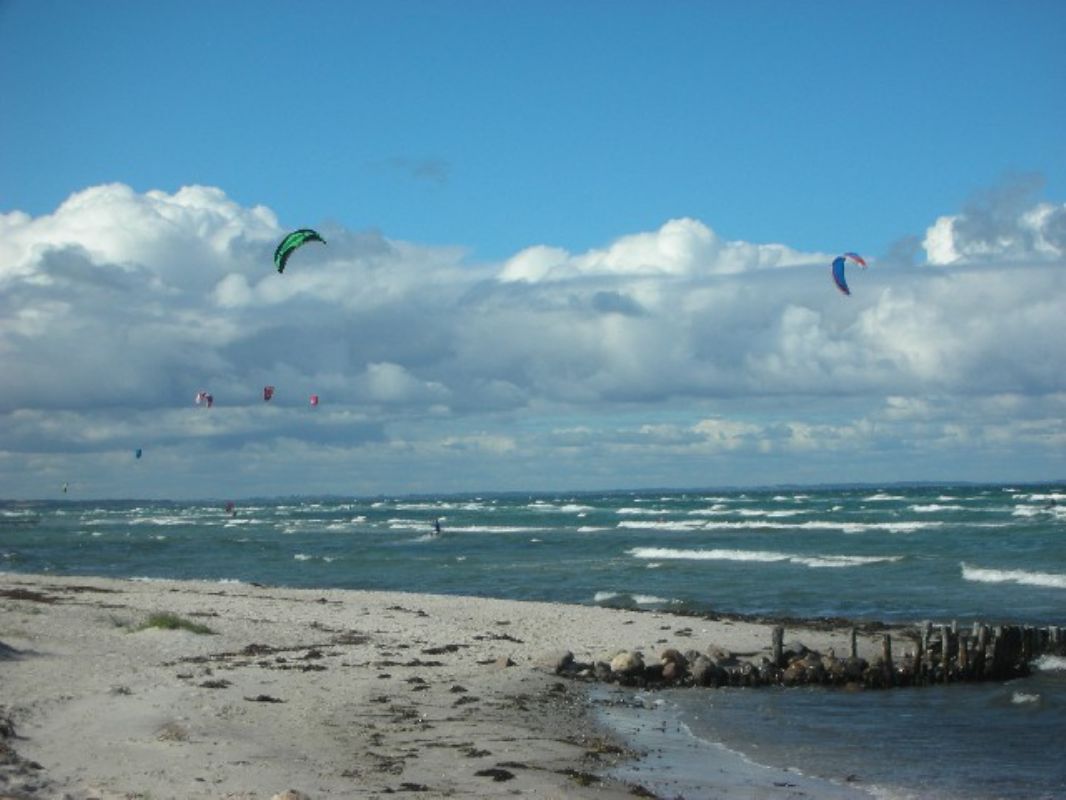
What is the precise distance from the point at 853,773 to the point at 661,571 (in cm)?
2600

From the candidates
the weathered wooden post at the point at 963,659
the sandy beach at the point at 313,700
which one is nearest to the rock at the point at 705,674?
the sandy beach at the point at 313,700

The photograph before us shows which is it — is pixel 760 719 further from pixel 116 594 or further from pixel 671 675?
pixel 116 594

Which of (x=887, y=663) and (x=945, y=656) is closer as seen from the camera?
(x=887, y=663)

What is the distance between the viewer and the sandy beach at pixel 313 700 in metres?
10.5

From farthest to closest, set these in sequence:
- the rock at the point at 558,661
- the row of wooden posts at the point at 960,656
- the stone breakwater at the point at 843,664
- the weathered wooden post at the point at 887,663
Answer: the rock at the point at 558,661
the row of wooden posts at the point at 960,656
the weathered wooden post at the point at 887,663
the stone breakwater at the point at 843,664

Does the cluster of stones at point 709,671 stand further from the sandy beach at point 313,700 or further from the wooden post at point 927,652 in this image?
the wooden post at point 927,652

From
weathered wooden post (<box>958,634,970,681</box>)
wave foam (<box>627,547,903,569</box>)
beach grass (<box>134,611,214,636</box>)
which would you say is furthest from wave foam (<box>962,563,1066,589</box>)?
beach grass (<box>134,611,214,636</box>)

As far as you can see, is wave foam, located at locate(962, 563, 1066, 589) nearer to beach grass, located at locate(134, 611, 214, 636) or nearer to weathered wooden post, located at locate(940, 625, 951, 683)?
weathered wooden post, located at locate(940, 625, 951, 683)

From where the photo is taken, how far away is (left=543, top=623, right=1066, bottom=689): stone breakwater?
17234mm

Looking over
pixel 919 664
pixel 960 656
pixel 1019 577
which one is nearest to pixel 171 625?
pixel 919 664

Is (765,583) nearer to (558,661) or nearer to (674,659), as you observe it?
(674,659)

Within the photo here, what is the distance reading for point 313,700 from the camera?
47.7ft

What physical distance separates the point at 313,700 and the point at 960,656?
9285mm

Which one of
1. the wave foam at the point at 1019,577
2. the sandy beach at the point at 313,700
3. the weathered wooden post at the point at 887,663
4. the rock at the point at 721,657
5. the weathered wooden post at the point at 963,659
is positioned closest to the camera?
the sandy beach at the point at 313,700
